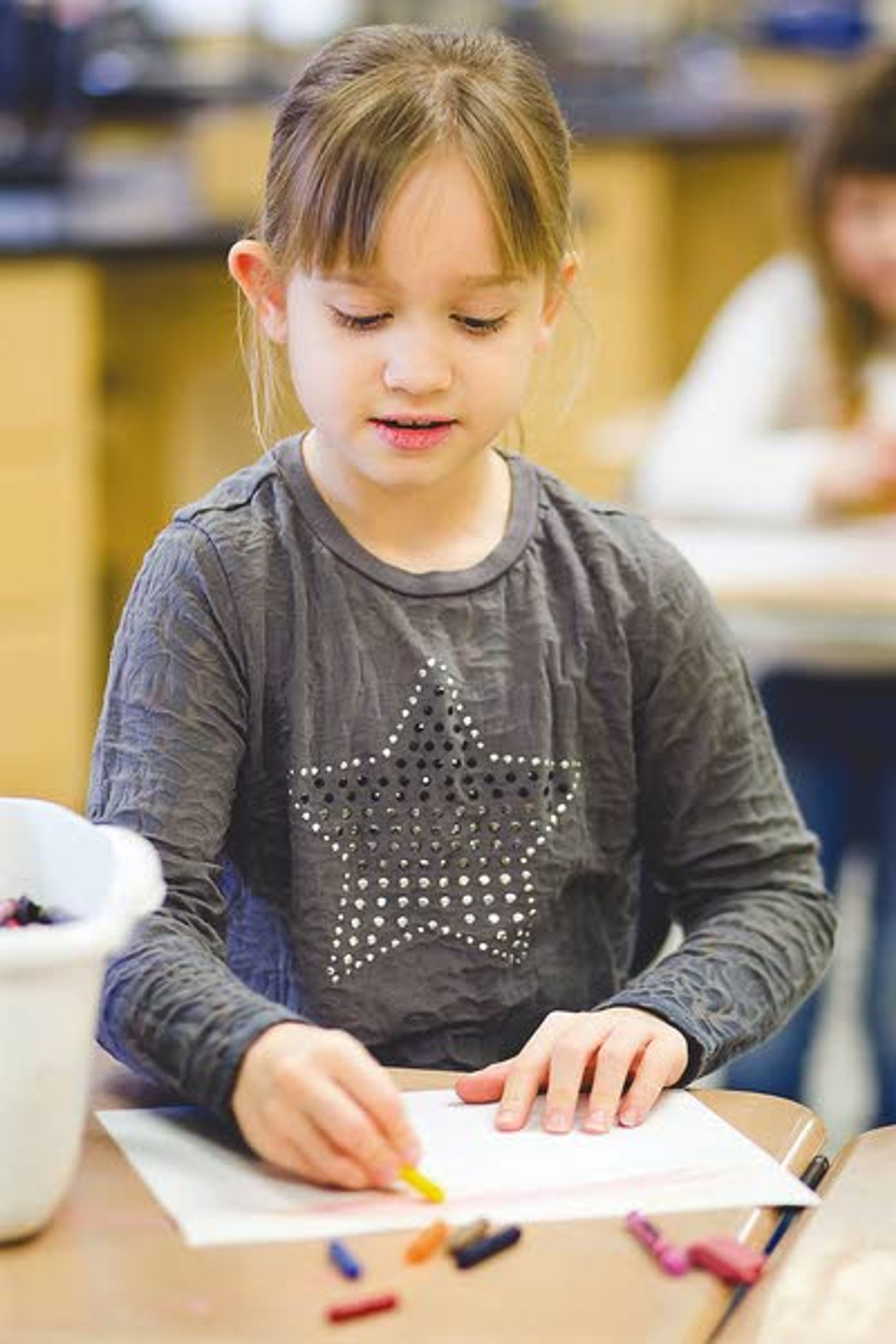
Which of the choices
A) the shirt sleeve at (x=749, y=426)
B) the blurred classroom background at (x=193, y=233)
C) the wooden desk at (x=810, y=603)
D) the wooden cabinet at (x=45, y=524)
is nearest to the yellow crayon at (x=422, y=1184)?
the blurred classroom background at (x=193, y=233)

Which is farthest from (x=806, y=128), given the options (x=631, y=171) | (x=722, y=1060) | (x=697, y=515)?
(x=631, y=171)

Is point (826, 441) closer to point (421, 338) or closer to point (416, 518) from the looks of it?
point (416, 518)

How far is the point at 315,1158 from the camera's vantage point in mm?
940

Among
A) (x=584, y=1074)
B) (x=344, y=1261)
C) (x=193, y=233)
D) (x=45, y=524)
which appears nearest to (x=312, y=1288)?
(x=344, y=1261)

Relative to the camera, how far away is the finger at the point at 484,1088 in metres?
1.04

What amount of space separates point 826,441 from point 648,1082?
1.63 m

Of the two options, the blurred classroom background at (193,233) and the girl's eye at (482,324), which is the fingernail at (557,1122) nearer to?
the girl's eye at (482,324)

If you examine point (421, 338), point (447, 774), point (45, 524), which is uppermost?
point (421, 338)

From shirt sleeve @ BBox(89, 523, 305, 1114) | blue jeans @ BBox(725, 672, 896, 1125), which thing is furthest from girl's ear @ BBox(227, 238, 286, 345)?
blue jeans @ BBox(725, 672, 896, 1125)

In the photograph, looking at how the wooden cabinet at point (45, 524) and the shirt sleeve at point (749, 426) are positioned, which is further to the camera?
the wooden cabinet at point (45, 524)

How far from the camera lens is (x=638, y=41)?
5.68m

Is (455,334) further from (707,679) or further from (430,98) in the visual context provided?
(707,679)

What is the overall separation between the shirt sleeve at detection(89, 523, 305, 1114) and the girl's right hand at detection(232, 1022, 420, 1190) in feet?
0.13

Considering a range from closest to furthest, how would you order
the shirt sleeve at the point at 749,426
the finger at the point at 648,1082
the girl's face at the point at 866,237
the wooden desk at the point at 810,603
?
the finger at the point at 648,1082 < the wooden desk at the point at 810,603 < the shirt sleeve at the point at 749,426 < the girl's face at the point at 866,237
